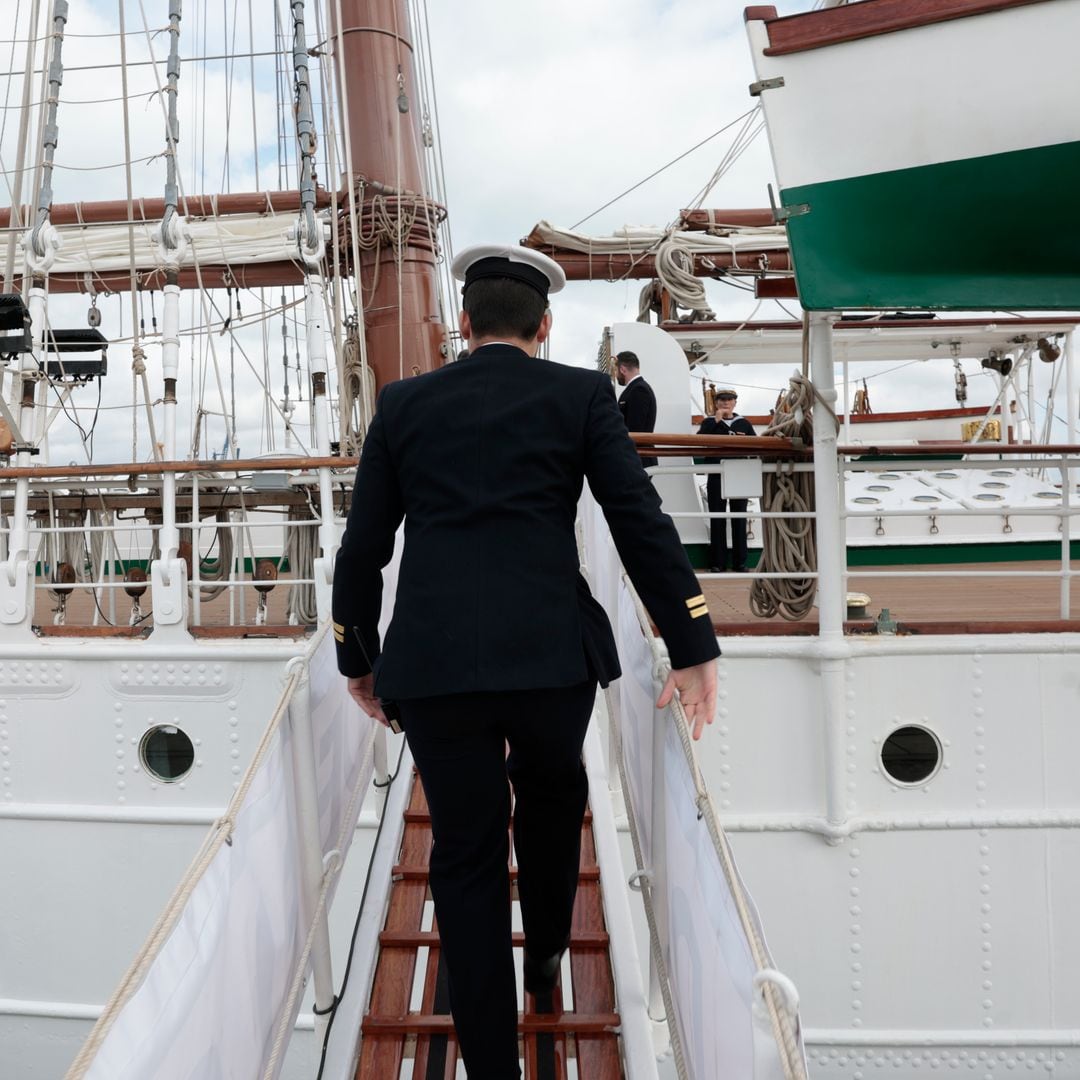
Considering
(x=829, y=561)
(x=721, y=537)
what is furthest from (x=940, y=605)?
(x=829, y=561)

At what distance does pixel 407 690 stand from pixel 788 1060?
884 millimetres

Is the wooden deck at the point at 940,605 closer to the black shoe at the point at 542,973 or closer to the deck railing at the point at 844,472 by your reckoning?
the deck railing at the point at 844,472

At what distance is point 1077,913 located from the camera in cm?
402

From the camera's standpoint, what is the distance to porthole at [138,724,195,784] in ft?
15.2

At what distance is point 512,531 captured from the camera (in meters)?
1.66

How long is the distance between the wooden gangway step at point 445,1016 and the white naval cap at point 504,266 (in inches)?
64.9

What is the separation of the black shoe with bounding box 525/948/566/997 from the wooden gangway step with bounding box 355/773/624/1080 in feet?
0.11

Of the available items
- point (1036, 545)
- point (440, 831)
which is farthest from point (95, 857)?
point (1036, 545)

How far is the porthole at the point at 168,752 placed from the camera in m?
4.64

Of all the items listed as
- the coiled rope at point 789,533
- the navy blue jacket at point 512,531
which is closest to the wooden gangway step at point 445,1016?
the navy blue jacket at point 512,531

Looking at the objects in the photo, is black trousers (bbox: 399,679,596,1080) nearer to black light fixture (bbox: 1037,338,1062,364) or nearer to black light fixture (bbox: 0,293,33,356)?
black light fixture (bbox: 0,293,33,356)

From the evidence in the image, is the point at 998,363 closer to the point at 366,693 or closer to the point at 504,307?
the point at 504,307

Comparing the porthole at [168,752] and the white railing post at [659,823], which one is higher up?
the white railing post at [659,823]

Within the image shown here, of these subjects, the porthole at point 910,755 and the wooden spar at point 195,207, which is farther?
the wooden spar at point 195,207
